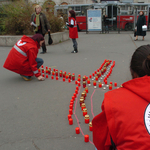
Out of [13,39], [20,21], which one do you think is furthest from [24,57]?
[20,21]

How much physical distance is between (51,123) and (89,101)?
3.66 feet

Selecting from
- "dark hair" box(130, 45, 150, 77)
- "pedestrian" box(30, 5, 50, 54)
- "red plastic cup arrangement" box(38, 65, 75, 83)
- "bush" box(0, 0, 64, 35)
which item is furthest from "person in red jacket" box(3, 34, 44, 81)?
"bush" box(0, 0, 64, 35)

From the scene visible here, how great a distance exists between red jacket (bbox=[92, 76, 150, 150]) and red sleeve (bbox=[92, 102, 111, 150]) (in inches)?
4.5

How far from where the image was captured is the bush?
11625mm

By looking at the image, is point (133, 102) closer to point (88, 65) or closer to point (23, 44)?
point (23, 44)

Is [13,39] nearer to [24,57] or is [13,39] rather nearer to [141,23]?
[24,57]

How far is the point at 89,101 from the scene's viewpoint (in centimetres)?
405

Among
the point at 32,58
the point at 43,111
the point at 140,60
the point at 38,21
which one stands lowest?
the point at 43,111

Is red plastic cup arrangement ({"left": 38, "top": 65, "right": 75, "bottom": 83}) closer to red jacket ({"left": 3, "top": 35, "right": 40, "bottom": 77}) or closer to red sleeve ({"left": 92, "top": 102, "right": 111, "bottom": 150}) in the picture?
red jacket ({"left": 3, "top": 35, "right": 40, "bottom": 77})

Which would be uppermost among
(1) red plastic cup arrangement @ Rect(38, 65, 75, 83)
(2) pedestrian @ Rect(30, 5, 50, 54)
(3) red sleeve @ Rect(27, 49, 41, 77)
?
(2) pedestrian @ Rect(30, 5, 50, 54)

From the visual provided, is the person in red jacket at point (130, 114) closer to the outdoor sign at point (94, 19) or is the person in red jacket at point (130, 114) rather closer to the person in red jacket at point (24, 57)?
the person in red jacket at point (24, 57)

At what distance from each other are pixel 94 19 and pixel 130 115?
1626 centimetres

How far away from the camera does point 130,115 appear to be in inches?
50.8

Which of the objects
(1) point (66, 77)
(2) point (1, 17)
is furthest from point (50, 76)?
(2) point (1, 17)
